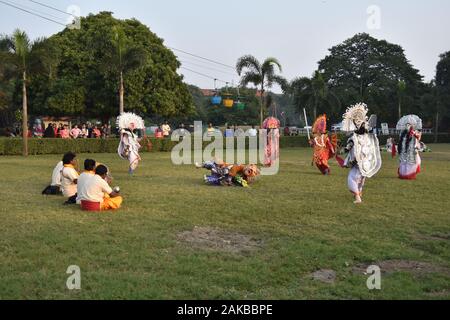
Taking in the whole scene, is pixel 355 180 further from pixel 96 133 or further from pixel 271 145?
pixel 96 133

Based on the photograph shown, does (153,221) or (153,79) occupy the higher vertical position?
(153,79)

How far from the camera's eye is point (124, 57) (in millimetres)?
29156

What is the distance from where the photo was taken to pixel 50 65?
25.4 m

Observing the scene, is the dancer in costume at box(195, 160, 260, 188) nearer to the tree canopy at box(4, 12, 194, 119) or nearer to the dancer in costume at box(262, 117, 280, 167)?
the dancer in costume at box(262, 117, 280, 167)

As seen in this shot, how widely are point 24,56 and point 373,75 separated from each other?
41.6 m

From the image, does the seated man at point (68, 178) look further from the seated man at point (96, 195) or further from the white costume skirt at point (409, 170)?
the white costume skirt at point (409, 170)

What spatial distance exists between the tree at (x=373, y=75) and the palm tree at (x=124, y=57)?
2999 cm


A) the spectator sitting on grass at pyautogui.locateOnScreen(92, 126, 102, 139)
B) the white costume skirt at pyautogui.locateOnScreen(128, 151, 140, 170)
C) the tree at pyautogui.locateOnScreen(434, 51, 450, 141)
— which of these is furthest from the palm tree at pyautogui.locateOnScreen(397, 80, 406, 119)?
the white costume skirt at pyautogui.locateOnScreen(128, 151, 140, 170)

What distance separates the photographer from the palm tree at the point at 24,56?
2488 centimetres

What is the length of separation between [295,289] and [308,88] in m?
38.5

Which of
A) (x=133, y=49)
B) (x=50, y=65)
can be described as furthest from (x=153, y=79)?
(x=50, y=65)

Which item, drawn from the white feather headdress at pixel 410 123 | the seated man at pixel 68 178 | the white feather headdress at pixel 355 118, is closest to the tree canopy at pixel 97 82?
the white feather headdress at pixel 410 123
